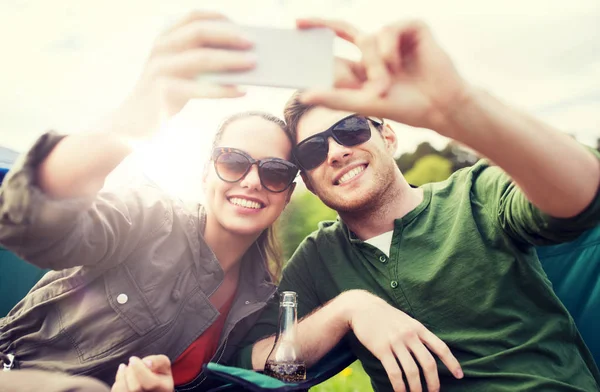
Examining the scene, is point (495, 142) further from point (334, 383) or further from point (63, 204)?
point (334, 383)

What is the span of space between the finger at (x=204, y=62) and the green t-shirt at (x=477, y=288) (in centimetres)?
96

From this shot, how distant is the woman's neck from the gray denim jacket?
4 cm

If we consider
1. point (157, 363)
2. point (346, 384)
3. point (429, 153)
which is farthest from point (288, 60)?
point (429, 153)

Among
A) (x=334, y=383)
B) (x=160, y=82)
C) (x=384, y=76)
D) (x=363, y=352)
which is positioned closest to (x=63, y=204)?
(x=160, y=82)

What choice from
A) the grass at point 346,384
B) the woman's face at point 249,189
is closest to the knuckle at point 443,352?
the woman's face at point 249,189

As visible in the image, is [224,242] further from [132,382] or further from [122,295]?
[132,382]

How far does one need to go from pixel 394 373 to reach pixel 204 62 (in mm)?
1088

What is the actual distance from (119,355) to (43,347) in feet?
0.87

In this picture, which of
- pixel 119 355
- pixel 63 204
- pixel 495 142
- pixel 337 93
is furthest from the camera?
pixel 119 355

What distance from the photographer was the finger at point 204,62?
38.3 inches

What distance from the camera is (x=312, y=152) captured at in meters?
2.04

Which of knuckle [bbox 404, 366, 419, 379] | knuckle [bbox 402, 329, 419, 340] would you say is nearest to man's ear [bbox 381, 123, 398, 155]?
knuckle [bbox 402, 329, 419, 340]

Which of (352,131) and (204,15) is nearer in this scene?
(204,15)

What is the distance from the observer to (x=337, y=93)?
39.9 inches
